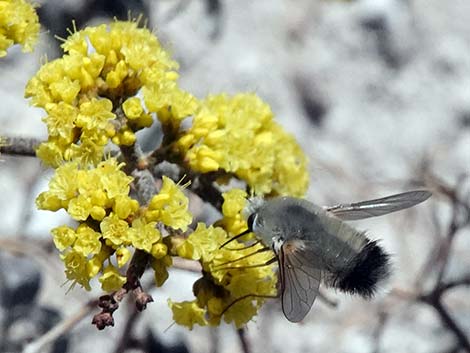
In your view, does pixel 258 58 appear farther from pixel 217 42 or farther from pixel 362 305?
pixel 362 305

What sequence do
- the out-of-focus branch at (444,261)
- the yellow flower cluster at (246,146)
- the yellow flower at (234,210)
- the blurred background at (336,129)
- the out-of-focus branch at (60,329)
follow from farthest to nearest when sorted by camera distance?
the blurred background at (336,129) → the out-of-focus branch at (444,261) → the out-of-focus branch at (60,329) → the yellow flower cluster at (246,146) → the yellow flower at (234,210)

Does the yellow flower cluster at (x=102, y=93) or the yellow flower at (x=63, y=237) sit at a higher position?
the yellow flower cluster at (x=102, y=93)

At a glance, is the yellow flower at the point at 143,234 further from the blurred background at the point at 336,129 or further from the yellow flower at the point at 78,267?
the blurred background at the point at 336,129

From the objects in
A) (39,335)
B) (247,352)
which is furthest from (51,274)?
(247,352)

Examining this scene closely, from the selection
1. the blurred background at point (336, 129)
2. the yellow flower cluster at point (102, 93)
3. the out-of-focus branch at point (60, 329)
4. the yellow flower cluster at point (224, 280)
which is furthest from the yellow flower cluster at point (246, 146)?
the blurred background at point (336, 129)

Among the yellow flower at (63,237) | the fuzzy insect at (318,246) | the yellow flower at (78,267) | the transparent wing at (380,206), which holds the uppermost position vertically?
the transparent wing at (380,206)

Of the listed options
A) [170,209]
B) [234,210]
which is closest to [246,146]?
[234,210]
